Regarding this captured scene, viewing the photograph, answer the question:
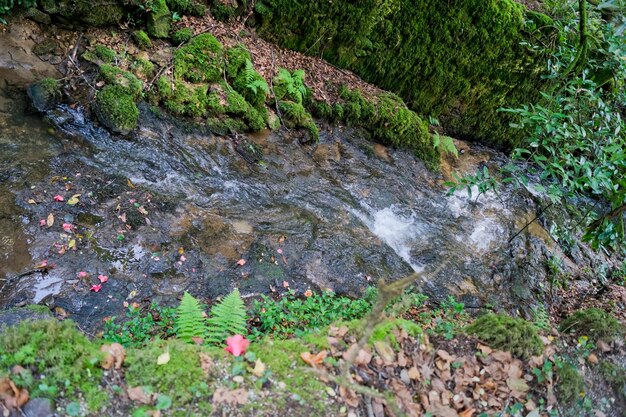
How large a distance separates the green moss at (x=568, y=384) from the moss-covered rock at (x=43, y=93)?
267 inches

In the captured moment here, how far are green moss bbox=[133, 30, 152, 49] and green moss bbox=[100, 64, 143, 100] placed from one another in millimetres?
741

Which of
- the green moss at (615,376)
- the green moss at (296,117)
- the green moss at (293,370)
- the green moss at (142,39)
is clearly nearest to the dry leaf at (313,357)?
the green moss at (293,370)

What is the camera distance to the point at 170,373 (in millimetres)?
2338

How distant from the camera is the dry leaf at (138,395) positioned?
2.22m

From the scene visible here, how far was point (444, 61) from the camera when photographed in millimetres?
8789

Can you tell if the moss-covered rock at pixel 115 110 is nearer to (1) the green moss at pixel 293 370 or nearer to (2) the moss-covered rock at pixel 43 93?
(2) the moss-covered rock at pixel 43 93

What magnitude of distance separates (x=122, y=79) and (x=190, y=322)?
4474 mm

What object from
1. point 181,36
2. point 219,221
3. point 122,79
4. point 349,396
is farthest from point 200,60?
point 349,396

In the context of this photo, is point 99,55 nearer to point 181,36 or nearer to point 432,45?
point 181,36

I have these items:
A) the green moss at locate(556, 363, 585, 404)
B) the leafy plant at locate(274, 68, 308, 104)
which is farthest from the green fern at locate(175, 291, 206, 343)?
the leafy plant at locate(274, 68, 308, 104)

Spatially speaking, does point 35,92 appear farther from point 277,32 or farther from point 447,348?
point 447,348

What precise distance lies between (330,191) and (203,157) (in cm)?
212

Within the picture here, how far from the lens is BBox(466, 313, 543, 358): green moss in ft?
10.0

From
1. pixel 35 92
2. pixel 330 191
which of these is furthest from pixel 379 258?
pixel 35 92
